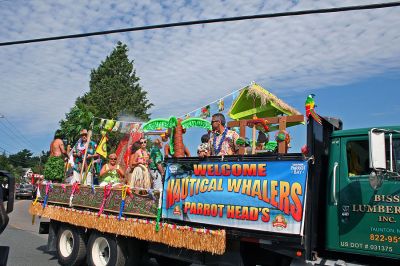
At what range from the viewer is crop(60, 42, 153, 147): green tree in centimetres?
3247

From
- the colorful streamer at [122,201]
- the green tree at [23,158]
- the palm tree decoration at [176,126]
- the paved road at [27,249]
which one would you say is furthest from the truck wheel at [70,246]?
the green tree at [23,158]

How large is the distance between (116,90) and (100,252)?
1066 inches

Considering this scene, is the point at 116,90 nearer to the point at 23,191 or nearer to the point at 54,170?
the point at 23,191

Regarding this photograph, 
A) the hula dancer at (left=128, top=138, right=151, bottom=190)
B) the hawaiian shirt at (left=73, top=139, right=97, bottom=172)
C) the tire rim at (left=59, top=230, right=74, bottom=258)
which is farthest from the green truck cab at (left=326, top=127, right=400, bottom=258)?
the hawaiian shirt at (left=73, top=139, right=97, bottom=172)

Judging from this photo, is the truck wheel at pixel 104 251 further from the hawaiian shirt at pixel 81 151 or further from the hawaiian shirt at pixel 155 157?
the hawaiian shirt at pixel 81 151

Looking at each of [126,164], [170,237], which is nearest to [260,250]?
[170,237]

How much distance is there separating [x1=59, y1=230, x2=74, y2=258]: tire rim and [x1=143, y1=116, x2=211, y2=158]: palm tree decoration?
8.76ft

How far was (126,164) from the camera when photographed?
959cm

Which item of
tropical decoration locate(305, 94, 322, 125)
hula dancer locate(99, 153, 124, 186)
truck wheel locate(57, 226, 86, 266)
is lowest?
truck wheel locate(57, 226, 86, 266)

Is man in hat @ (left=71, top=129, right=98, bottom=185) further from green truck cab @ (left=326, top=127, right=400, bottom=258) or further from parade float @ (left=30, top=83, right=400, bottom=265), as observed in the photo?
green truck cab @ (left=326, top=127, right=400, bottom=258)

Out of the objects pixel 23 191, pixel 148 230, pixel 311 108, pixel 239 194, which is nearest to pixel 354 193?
pixel 311 108

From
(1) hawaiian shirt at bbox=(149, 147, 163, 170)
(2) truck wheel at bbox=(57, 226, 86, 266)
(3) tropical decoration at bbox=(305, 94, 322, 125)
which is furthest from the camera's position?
(1) hawaiian shirt at bbox=(149, 147, 163, 170)

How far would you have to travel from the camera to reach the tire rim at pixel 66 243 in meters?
8.26

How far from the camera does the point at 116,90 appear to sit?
33.5 meters
